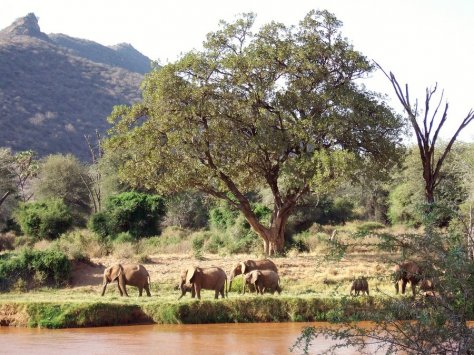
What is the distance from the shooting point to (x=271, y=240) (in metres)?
29.1

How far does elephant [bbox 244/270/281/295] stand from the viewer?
2150cm

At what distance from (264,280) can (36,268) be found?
8034 mm

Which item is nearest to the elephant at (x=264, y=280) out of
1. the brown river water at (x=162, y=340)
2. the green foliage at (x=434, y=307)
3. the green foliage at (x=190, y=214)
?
the brown river water at (x=162, y=340)

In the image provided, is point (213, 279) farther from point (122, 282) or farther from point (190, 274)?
point (122, 282)

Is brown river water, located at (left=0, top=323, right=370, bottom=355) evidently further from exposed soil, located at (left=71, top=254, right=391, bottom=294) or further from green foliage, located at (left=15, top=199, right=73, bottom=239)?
green foliage, located at (left=15, top=199, right=73, bottom=239)

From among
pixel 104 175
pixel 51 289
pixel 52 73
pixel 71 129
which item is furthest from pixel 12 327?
pixel 52 73

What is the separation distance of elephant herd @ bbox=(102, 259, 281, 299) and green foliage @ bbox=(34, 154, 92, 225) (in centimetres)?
3285

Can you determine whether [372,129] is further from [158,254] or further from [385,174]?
[158,254]

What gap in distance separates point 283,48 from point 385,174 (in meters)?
6.11

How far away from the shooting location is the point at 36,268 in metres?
24.8

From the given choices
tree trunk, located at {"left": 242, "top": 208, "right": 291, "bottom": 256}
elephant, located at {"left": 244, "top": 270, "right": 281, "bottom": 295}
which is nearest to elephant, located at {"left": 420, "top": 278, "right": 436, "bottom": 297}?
elephant, located at {"left": 244, "top": 270, "right": 281, "bottom": 295}

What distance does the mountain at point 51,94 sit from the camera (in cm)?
8468

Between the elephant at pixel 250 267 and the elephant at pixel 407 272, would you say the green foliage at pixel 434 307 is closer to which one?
the elephant at pixel 407 272

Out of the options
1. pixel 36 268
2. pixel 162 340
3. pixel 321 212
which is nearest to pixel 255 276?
pixel 162 340
